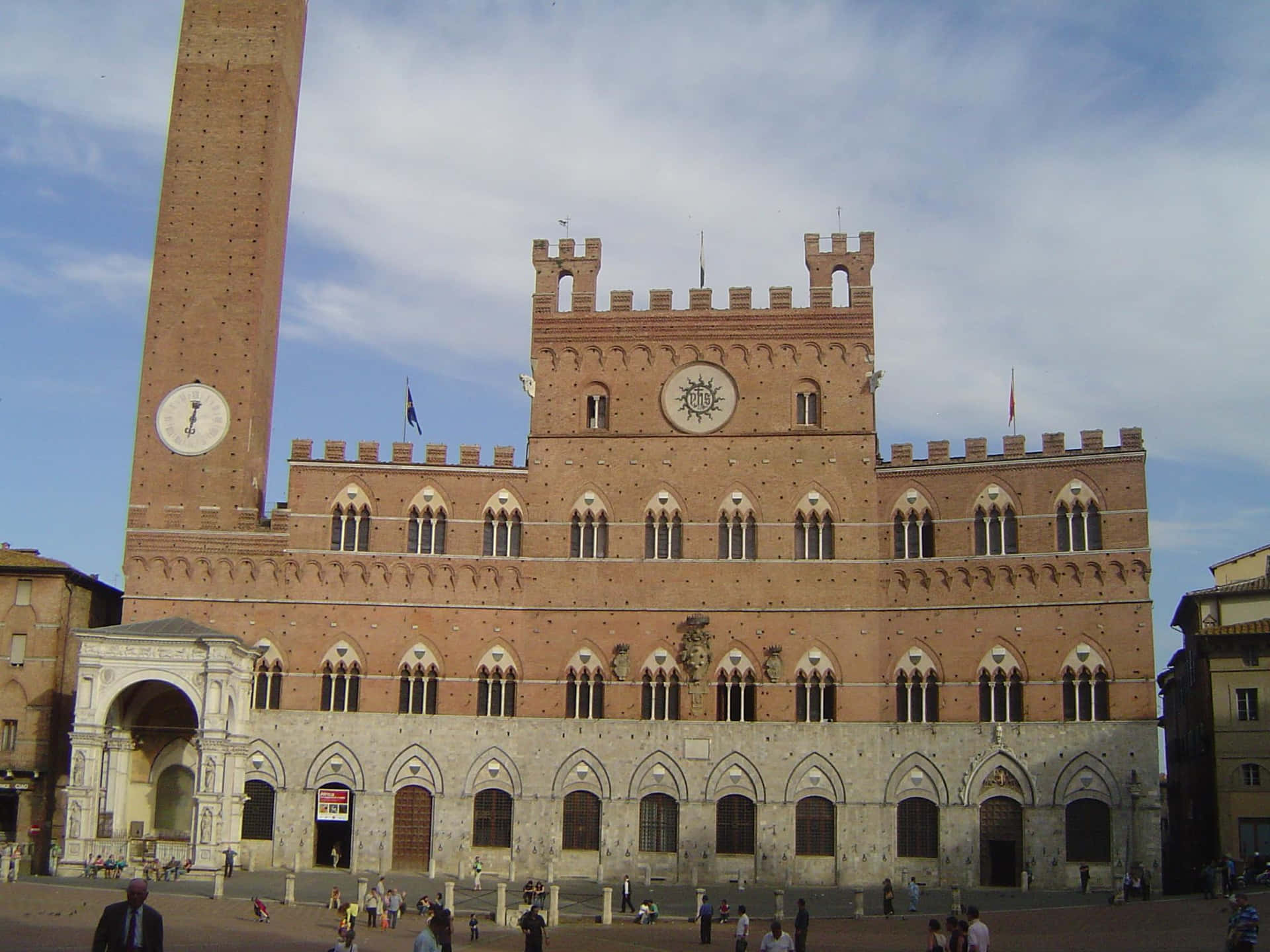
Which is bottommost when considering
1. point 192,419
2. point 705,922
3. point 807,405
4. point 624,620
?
point 705,922

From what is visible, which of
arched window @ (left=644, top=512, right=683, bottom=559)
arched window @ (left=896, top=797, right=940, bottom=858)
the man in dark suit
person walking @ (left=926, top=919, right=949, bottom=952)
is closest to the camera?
the man in dark suit

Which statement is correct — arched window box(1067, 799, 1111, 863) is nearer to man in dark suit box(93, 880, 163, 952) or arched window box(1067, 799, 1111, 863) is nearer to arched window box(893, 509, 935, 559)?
arched window box(893, 509, 935, 559)

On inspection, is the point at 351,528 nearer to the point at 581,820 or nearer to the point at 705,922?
the point at 581,820

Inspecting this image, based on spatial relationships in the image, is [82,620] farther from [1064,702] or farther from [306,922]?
[1064,702]

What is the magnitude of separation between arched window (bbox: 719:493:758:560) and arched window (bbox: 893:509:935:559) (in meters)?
4.74

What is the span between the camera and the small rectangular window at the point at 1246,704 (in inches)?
1742

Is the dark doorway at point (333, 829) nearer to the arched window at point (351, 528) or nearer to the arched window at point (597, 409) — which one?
the arched window at point (351, 528)

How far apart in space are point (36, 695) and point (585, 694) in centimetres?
1805

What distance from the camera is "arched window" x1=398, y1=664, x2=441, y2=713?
45.4 meters

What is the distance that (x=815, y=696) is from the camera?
44.8m

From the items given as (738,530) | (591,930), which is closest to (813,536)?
(738,530)

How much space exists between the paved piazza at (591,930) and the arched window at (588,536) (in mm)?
14321

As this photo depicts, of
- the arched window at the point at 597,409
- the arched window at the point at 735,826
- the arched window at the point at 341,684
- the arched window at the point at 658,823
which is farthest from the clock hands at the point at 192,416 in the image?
the arched window at the point at 735,826

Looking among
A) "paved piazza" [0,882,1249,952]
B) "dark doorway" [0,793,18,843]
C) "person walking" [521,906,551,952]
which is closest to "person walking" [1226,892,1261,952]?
"paved piazza" [0,882,1249,952]
